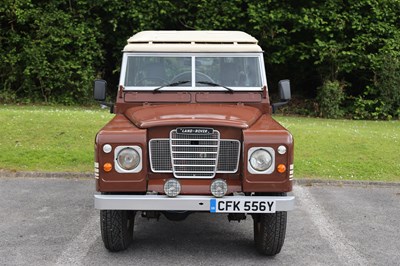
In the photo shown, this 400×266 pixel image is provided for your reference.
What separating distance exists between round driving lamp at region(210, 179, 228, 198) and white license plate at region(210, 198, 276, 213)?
0.29 feet

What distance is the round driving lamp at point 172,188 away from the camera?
4.95 meters

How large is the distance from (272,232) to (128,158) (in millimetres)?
1545

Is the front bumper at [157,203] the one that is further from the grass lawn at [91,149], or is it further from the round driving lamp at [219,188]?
the grass lawn at [91,149]

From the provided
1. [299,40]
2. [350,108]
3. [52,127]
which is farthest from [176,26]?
[52,127]

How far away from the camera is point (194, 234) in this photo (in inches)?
239

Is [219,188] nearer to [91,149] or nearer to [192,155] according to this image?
[192,155]

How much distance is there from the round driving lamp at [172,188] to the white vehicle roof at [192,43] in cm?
200

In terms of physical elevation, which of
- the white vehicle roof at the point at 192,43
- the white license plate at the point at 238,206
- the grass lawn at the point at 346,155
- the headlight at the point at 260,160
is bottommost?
the grass lawn at the point at 346,155

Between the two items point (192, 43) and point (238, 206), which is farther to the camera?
point (192, 43)

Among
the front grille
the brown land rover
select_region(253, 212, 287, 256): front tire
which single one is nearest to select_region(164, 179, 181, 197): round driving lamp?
the brown land rover

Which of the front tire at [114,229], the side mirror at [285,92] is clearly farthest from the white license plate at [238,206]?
the side mirror at [285,92]

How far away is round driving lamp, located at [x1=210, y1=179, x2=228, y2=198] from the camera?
497 centimetres

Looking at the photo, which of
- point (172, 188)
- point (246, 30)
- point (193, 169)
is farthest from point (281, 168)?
point (246, 30)

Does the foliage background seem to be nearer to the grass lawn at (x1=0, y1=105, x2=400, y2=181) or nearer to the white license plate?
the grass lawn at (x1=0, y1=105, x2=400, y2=181)
